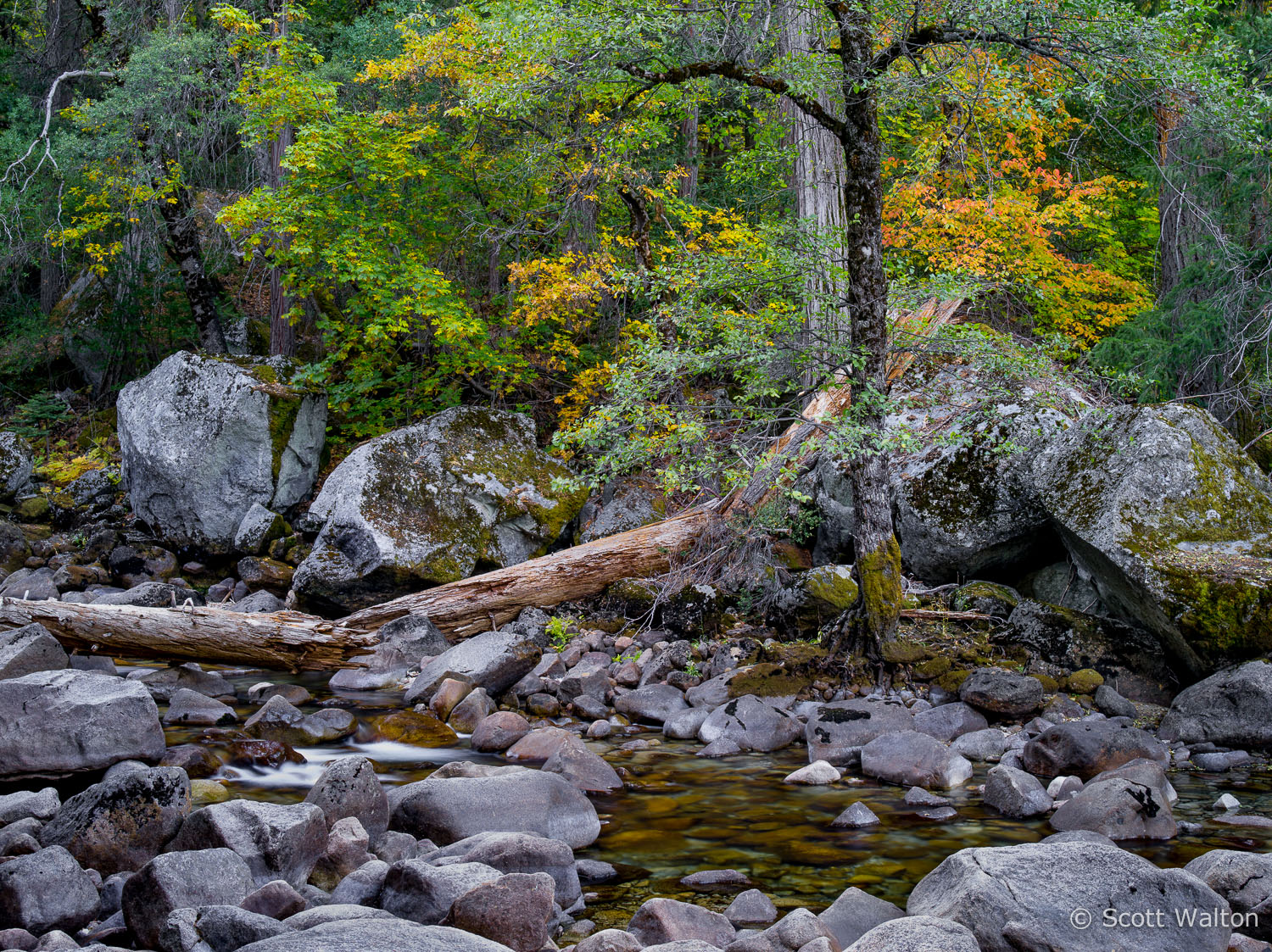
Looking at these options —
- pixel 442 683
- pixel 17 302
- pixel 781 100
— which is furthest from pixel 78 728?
pixel 17 302

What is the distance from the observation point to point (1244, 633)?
6758 millimetres

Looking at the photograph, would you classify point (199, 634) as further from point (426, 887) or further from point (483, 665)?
point (426, 887)

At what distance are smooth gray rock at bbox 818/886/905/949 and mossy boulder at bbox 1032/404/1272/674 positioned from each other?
166 inches

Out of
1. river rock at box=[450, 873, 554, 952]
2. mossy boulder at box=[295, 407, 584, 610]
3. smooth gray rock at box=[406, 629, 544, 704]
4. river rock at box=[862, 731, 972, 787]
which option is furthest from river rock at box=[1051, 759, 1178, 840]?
mossy boulder at box=[295, 407, 584, 610]

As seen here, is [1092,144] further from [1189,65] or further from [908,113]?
[1189,65]

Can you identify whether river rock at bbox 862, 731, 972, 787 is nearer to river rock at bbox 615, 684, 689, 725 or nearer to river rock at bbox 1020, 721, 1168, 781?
river rock at bbox 1020, 721, 1168, 781

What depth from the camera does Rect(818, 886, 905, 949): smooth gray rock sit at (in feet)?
13.2

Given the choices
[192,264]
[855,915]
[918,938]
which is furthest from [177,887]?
[192,264]

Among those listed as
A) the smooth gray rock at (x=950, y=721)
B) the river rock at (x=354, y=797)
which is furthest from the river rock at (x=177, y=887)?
the smooth gray rock at (x=950, y=721)

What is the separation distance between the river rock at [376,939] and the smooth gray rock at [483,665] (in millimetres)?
4829

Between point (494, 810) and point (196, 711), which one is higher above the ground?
point (494, 810)

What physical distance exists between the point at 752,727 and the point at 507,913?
3620 mm

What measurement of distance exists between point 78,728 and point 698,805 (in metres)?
4.30

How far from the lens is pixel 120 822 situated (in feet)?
15.6
